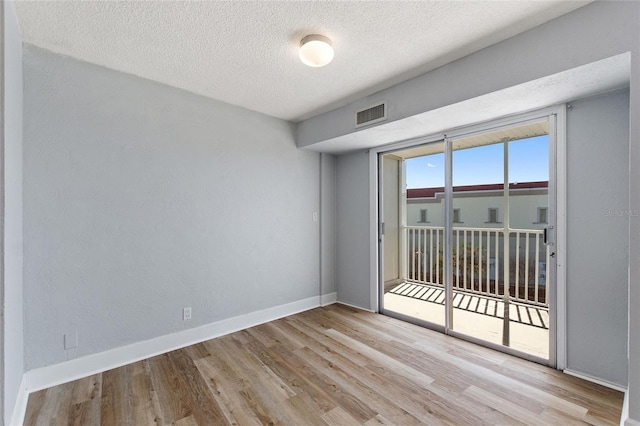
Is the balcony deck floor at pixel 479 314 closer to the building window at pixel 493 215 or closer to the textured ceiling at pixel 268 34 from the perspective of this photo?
the building window at pixel 493 215

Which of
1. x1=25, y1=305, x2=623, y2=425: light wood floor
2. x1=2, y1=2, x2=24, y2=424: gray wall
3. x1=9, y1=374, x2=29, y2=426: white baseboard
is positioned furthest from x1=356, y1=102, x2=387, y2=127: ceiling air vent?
x1=9, y1=374, x2=29, y2=426: white baseboard

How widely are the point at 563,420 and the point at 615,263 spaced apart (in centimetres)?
115

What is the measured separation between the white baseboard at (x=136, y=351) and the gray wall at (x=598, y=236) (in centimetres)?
286

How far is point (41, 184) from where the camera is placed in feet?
6.71

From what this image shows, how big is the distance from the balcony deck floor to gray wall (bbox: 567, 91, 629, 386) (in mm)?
414

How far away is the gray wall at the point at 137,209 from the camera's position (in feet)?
6.75

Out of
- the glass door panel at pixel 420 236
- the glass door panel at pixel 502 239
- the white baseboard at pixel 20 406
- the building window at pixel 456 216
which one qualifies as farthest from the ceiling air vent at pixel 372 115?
the white baseboard at pixel 20 406

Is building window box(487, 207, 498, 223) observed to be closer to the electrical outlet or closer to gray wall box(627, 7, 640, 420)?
gray wall box(627, 7, 640, 420)

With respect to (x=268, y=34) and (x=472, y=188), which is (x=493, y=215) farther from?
(x=268, y=34)

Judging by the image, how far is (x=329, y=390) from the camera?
201 cm

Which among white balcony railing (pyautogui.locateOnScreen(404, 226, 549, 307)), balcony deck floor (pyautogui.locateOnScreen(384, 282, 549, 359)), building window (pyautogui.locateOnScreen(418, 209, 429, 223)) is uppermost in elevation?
building window (pyautogui.locateOnScreen(418, 209, 429, 223))

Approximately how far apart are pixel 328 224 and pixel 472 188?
1.91 m

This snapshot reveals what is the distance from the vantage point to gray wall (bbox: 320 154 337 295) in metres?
3.97

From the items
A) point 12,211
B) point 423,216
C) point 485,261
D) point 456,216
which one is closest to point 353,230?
point 423,216
